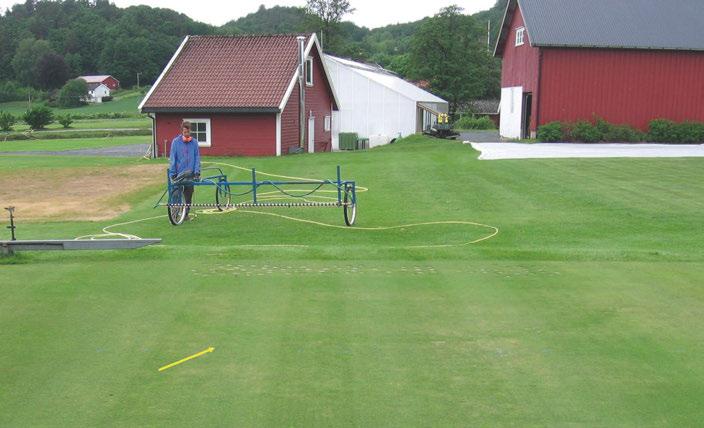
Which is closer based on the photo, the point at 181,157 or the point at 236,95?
the point at 181,157

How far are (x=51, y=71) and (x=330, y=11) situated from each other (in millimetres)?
58134

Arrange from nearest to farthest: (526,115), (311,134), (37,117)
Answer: (526,115) → (311,134) → (37,117)

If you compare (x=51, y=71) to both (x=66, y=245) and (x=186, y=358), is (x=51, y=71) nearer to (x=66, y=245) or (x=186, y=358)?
(x=66, y=245)

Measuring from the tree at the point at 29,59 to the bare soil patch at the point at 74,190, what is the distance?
352ft

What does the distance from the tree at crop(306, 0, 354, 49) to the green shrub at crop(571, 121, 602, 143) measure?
60292 millimetres

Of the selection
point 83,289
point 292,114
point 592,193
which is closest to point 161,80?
point 292,114

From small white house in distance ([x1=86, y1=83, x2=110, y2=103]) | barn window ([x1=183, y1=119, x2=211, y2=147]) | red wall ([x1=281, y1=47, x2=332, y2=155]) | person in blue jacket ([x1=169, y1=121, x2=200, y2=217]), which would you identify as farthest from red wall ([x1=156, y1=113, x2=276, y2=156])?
small white house in distance ([x1=86, y1=83, x2=110, y2=103])

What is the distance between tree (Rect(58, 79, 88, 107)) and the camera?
112 meters

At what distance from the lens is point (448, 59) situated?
286 ft

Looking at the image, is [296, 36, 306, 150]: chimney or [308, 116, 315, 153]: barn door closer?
[296, 36, 306, 150]: chimney

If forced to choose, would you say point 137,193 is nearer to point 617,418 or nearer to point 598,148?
point 617,418

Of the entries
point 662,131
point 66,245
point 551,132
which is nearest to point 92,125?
point 551,132

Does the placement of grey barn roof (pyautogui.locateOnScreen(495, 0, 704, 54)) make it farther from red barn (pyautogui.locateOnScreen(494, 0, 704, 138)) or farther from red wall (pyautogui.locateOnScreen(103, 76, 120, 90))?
red wall (pyautogui.locateOnScreen(103, 76, 120, 90))

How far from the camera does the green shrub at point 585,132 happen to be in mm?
34719
